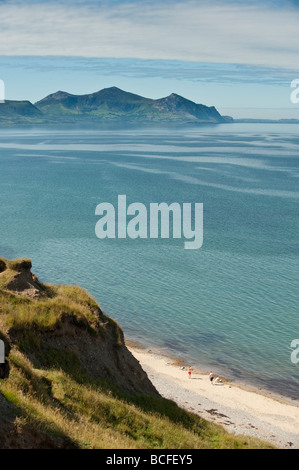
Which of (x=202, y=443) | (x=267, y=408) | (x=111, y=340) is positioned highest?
(x=111, y=340)

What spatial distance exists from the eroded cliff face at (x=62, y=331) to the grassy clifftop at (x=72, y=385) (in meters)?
0.05

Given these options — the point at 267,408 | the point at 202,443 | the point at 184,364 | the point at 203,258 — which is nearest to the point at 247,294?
the point at 203,258

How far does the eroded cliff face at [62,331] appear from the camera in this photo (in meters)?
23.9

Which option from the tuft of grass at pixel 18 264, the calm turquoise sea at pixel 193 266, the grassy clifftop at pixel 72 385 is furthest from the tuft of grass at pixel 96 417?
the calm turquoise sea at pixel 193 266

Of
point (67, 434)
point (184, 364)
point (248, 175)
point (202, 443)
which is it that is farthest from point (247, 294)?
point (248, 175)

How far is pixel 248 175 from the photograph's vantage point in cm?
16662

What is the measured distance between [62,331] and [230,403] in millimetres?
18974

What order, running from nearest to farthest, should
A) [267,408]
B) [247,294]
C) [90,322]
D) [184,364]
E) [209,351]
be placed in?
1. [90,322]
2. [267,408]
3. [184,364]
4. [209,351]
5. [247,294]

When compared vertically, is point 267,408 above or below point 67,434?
below

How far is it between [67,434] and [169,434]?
6.49 m

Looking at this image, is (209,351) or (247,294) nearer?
(209,351)

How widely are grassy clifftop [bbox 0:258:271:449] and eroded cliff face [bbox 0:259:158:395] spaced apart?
0.05 meters

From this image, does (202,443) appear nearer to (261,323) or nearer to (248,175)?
(261,323)
